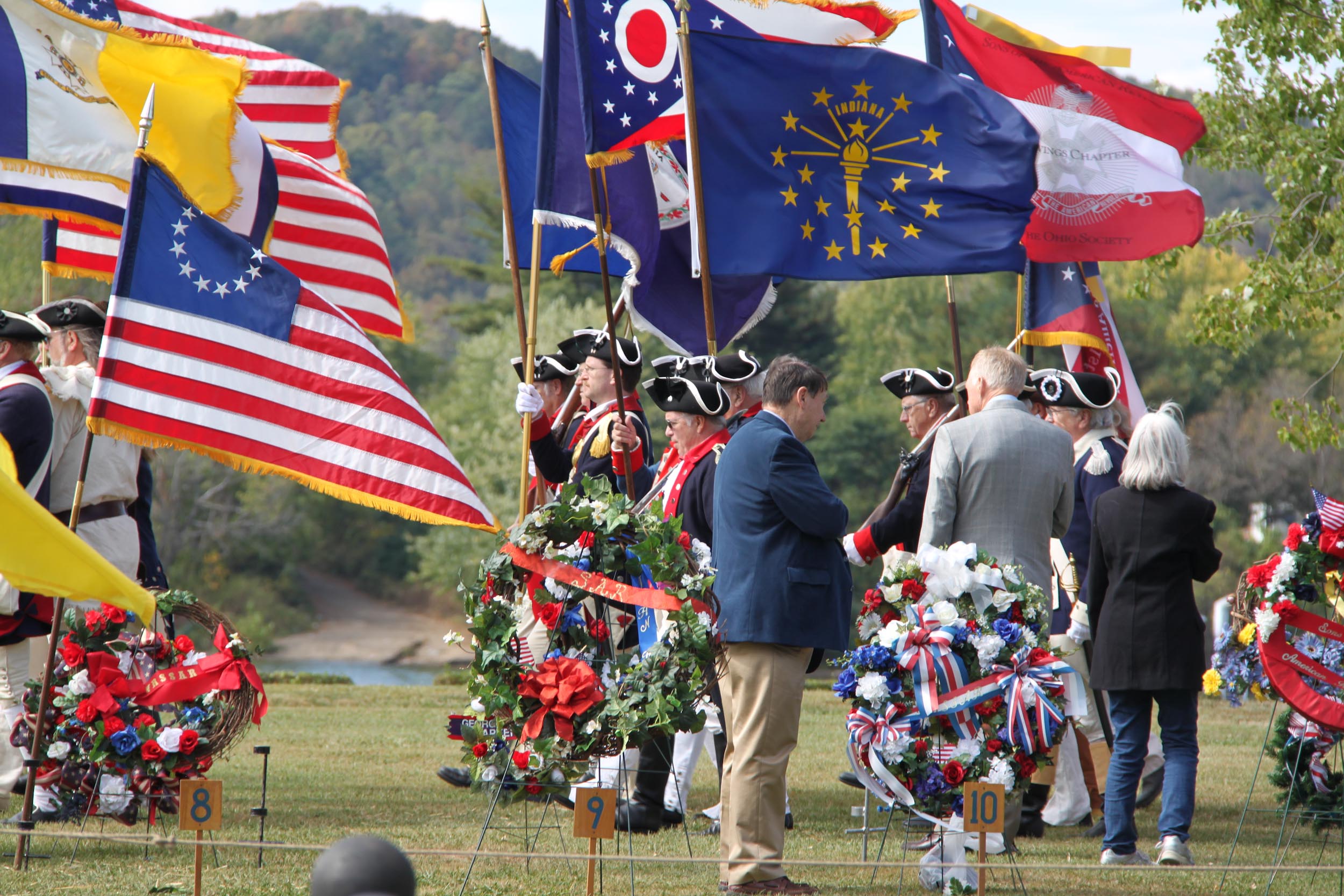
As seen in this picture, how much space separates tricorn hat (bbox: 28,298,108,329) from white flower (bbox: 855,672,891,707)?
14.5 ft

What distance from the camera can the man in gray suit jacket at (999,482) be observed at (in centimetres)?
668

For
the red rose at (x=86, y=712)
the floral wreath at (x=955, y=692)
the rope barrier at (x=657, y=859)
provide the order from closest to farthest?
the rope barrier at (x=657, y=859) < the floral wreath at (x=955, y=692) < the red rose at (x=86, y=712)

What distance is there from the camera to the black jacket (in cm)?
674

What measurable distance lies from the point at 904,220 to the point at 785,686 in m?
3.31

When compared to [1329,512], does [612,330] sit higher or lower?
higher

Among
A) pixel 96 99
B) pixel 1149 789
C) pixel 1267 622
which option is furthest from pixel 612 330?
pixel 1149 789

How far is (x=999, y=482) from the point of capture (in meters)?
6.69

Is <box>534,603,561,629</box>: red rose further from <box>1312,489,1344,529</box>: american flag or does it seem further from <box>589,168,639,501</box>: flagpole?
<box>1312,489,1344,529</box>: american flag

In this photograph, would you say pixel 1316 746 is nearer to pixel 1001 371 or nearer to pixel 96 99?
pixel 1001 371

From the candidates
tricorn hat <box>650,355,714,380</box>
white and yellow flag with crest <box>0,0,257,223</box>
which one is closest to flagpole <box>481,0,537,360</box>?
tricorn hat <box>650,355,714,380</box>

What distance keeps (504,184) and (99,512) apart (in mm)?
2728

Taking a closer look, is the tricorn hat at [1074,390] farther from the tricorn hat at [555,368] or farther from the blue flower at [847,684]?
the tricorn hat at [555,368]

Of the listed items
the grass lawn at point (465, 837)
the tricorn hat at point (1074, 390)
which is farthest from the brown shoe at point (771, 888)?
the tricorn hat at point (1074, 390)

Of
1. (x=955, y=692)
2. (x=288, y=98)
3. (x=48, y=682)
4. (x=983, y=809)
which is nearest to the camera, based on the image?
(x=983, y=809)
